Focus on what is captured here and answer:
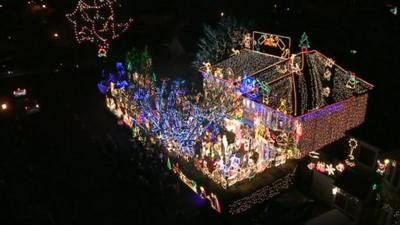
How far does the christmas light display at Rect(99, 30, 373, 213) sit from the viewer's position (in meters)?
19.5

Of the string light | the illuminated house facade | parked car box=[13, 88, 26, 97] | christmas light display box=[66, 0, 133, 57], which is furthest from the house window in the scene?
christmas light display box=[66, 0, 133, 57]

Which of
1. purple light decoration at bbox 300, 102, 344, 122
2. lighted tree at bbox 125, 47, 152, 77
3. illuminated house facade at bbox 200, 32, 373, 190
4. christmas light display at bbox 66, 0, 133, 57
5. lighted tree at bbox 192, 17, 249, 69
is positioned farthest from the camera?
christmas light display at bbox 66, 0, 133, 57

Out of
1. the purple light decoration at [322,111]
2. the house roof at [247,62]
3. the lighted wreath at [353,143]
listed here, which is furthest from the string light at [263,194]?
the house roof at [247,62]

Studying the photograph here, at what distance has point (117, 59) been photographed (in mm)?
38906

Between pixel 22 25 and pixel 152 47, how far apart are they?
14747 millimetres

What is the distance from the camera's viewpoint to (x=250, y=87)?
73.0 ft

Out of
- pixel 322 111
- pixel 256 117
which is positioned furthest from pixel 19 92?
pixel 322 111

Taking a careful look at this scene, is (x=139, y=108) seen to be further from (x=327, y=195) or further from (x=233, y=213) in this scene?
(x=327, y=195)

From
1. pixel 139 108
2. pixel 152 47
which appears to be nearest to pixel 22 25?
pixel 152 47

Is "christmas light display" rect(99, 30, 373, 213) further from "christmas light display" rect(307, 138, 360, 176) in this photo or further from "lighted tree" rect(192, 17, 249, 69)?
"lighted tree" rect(192, 17, 249, 69)

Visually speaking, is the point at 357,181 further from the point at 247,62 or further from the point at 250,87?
the point at 247,62

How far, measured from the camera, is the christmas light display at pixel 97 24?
124 ft

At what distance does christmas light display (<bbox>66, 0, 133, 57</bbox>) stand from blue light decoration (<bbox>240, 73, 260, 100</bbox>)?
19.9 metres

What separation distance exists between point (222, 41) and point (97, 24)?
1386 cm
